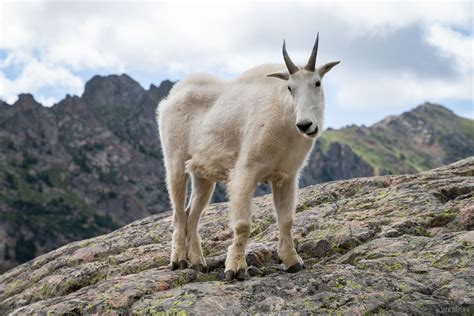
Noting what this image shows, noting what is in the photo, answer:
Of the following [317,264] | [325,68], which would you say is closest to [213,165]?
[317,264]

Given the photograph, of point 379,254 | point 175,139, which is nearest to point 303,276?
point 379,254

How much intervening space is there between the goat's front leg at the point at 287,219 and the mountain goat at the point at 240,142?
24mm

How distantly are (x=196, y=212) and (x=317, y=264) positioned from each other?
3.79 metres

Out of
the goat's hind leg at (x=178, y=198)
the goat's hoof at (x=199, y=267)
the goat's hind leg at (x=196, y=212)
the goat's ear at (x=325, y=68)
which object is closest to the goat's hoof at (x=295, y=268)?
the goat's hoof at (x=199, y=267)

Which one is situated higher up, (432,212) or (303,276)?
(432,212)

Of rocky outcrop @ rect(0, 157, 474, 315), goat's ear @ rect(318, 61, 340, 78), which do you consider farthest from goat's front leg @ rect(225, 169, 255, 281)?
goat's ear @ rect(318, 61, 340, 78)

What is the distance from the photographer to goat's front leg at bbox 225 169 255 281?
11.5 meters

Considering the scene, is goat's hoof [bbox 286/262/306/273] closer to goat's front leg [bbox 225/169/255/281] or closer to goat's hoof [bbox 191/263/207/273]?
goat's front leg [bbox 225/169/255/281]

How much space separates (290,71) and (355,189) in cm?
860

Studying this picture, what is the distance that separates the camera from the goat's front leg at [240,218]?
11.5 meters

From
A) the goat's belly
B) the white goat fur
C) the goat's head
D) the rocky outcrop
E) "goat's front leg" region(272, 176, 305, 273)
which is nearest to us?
the rocky outcrop

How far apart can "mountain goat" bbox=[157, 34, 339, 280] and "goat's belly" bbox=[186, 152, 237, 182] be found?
3 cm

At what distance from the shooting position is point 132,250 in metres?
16.3

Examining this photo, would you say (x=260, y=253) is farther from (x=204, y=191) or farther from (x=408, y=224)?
(x=408, y=224)
